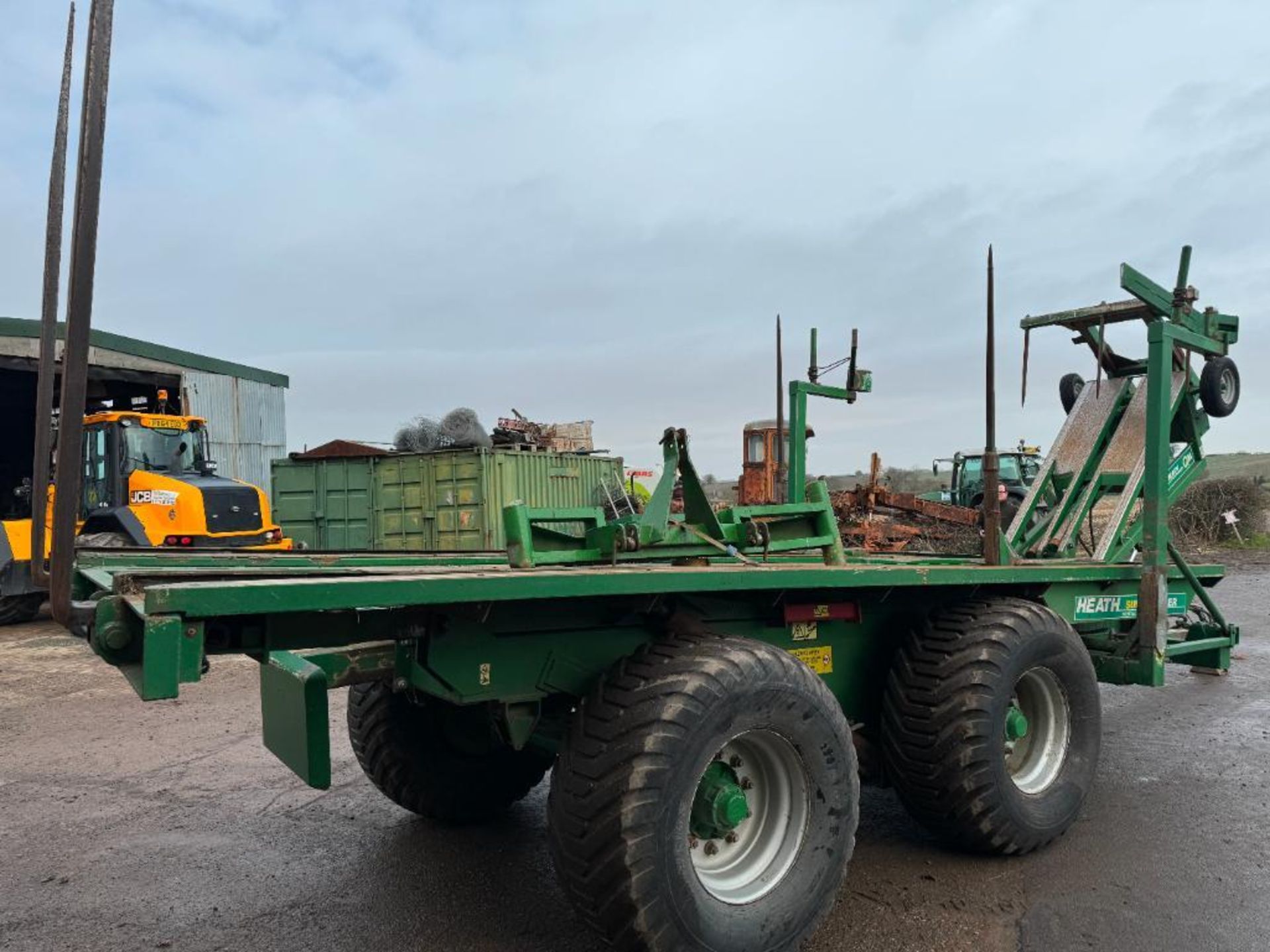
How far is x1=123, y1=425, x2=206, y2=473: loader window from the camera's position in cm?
1191

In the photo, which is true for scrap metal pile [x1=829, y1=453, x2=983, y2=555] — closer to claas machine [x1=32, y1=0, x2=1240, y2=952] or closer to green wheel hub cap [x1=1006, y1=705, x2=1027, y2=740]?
claas machine [x1=32, y1=0, x2=1240, y2=952]

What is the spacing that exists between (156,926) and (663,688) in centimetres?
210

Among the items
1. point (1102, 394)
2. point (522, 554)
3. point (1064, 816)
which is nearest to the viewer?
point (522, 554)

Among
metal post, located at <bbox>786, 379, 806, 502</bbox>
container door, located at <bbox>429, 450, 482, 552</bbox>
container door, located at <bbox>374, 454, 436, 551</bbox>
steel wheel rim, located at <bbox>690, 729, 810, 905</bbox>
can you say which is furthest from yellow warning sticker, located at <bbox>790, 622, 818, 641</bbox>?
container door, located at <bbox>374, 454, 436, 551</bbox>

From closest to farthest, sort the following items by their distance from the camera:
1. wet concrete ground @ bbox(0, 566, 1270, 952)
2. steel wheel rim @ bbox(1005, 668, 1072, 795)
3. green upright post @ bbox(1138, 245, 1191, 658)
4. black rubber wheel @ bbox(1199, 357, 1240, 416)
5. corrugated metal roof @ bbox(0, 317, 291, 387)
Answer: wet concrete ground @ bbox(0, 566, 1270, 952) < steel wheel rim @ bbox(1005, 668, 1072, 795) < green upright post @ bbox(1138, 245, 1191, 658) < black rubber wheel @ bbox(1199, 357, 1240, 416) < corrugated metal roof @ bbox(0, 317, 291, 387)

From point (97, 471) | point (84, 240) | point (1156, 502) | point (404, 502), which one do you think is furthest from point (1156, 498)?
point (404, 502)

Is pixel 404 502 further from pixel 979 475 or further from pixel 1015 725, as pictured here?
pixel 1015 725

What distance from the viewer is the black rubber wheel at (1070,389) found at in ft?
23.9

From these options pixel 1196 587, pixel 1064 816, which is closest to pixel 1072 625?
pixel 1064 816

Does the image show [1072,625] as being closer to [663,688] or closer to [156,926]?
[663,688]

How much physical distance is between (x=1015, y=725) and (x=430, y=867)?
256 cm

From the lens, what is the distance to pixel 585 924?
2834 mm

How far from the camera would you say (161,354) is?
56.7ft

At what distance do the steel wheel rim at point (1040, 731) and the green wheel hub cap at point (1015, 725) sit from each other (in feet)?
0.34
